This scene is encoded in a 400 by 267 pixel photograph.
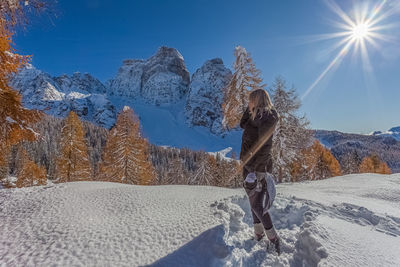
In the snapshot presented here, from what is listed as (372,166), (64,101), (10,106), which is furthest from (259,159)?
(64,101)

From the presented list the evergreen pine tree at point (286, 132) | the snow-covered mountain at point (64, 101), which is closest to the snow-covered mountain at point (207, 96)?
the snow-covered mountain at point (64, 101)

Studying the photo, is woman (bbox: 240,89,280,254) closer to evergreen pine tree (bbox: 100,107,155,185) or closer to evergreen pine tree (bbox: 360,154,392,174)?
evergreen pine tree (bbox: 100,107,155,185)

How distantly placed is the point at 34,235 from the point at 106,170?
55.5 feet

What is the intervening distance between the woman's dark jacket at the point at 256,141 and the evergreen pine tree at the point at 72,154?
19.6m

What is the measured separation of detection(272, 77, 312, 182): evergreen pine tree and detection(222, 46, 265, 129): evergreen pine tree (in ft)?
12.0

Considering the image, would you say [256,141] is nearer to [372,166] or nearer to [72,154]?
[72,154]

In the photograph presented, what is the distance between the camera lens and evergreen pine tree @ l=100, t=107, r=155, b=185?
17.4m

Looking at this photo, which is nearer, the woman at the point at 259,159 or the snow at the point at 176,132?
the woman at the point at 259,159

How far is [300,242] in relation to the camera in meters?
2.63

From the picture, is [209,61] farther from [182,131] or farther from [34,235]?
[34,235]

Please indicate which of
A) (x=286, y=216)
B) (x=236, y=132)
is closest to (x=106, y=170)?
(x=286, y=216)

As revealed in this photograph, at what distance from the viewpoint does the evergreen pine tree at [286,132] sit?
16.5m

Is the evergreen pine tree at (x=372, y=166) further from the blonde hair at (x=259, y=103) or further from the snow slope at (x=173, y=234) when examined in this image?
the blonde hair at (x=259, y=103)

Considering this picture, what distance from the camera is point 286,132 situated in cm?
1712
